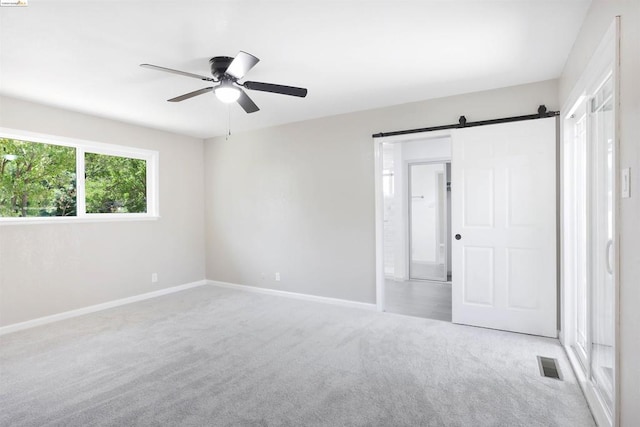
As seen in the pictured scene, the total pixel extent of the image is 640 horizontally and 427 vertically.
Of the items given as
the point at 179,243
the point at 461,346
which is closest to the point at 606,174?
the point at 461,346

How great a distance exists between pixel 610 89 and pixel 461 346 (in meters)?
2.26

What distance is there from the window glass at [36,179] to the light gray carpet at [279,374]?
1.34 meters

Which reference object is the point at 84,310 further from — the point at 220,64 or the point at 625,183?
the point at 625,183

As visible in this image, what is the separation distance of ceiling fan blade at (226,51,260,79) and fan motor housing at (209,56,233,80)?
0.17 meters

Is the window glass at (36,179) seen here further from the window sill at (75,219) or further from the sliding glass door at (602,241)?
the sliding glass door at (602,241)

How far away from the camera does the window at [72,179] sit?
3.69 metres

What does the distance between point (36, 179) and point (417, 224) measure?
19.9 feet

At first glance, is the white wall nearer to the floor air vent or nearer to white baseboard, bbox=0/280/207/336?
the floor air vent

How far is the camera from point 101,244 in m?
4.40

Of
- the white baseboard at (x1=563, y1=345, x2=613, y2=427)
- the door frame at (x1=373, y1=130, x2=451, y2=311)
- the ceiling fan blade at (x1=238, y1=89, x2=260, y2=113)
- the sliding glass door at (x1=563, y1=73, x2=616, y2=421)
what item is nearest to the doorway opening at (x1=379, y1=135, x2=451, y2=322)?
the door frame at (x1=373, y1=130, x2=451, y2=311)

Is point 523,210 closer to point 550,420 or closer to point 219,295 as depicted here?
point 550,420

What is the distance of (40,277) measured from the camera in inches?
150

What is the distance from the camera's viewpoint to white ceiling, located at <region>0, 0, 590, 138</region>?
2.11m

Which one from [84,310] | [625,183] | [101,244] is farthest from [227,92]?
[84,310]
